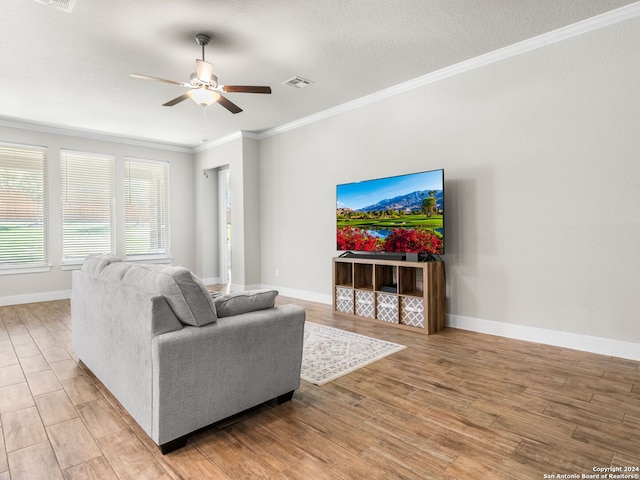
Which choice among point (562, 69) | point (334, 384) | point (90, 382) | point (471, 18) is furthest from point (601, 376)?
point (90, 382)

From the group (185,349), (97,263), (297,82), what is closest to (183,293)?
(185,349)

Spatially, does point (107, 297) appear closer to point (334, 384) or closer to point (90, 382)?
point (90, 382)

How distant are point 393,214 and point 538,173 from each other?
1.51 m

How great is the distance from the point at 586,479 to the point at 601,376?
56.5 inches

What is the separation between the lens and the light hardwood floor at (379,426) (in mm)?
1693

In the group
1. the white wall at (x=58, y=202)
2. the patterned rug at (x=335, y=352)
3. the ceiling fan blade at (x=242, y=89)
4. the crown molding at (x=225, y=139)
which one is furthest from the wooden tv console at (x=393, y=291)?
the white wall at (x=58, y=202)

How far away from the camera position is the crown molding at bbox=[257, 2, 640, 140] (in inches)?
120

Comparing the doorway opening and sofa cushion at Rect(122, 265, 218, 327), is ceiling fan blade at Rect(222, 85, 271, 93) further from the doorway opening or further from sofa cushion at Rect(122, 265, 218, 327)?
the doorway opening

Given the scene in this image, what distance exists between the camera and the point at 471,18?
10.1ft

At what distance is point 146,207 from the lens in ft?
23.6

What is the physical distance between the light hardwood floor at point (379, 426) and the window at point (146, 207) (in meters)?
4.19

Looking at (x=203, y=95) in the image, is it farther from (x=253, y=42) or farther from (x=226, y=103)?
(x=253, y=42)

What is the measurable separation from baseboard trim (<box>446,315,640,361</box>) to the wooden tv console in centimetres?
28

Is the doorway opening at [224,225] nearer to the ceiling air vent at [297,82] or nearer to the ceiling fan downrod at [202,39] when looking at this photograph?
the ceiling air vent at [297,82]
